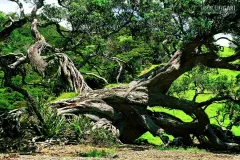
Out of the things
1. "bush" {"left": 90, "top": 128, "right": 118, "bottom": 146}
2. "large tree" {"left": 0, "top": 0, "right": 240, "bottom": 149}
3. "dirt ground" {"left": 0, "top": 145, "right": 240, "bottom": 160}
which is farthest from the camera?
"bush" {"left": 90, "top": 128, "right": 118, "bottom": 146}

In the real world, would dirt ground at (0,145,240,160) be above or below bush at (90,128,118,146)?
below

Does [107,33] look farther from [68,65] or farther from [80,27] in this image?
[68,65]

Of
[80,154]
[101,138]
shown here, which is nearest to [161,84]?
[101,138]

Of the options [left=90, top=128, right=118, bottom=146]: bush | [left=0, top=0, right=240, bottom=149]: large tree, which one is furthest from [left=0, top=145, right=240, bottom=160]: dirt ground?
[left=0, top=0, right=240, bottom=149]: large tree

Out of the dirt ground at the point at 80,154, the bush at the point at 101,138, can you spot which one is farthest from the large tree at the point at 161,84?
the dirt ground at the point at 80,154

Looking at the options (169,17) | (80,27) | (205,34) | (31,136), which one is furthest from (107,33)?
(31,136)

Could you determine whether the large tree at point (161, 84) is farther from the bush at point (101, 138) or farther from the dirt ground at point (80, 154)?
the dirt ground at point (80, 154)

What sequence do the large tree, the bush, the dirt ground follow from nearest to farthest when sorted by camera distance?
the dirt ground → the large tree → the bush

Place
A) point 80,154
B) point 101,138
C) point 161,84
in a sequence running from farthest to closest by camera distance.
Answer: point 161,84, point 101,138, point 80,154

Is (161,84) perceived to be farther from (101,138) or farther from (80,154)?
(80,154)

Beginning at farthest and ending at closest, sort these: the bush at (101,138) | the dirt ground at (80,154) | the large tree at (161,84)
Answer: the bush at (101,138)
the large tree at (161,84)
the dirt ground at (80,154)

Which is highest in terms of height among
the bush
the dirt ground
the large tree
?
the large tree

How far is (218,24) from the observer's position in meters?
17.9

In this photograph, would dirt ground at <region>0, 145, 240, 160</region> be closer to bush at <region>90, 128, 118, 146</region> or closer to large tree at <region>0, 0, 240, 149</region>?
bush at <region>90, 128, 118, 146</region>
